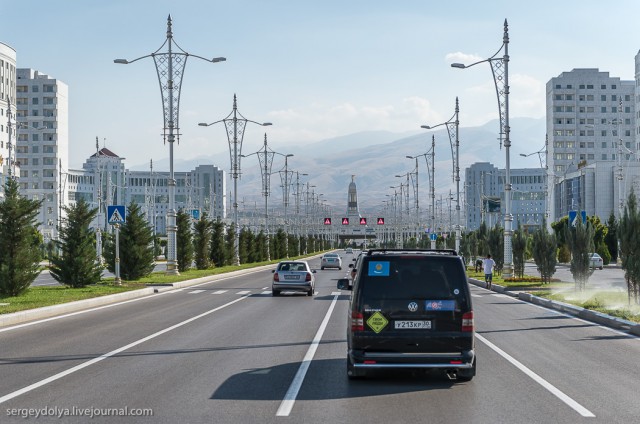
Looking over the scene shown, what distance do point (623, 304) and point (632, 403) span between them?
17.0 meters

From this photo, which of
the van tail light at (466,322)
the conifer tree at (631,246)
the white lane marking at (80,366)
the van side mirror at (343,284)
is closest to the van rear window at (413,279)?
the van tail light at (466,322)

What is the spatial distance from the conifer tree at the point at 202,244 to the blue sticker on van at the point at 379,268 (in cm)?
4919

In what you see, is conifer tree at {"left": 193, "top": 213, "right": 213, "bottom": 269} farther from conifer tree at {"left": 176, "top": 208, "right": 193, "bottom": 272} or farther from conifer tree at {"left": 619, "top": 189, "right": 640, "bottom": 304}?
conifer tree at {"left": 619, "top": 189, "right": 640, "bottom": 304}

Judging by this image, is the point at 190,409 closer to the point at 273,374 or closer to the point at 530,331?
the point at 273,374

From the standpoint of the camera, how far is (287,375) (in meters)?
13.0

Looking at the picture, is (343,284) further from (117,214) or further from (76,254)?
(76,254)

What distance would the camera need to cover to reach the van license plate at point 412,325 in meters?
12.2

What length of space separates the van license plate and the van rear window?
1.12ft

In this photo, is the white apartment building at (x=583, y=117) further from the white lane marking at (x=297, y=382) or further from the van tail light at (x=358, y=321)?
the van tail light at (x=358, y=321)

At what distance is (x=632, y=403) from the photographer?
10.9 metres

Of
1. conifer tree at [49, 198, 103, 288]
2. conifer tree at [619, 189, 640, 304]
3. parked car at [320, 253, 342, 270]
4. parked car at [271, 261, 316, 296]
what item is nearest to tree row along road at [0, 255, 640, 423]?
conifer tree at [619, 189, 640, 304]

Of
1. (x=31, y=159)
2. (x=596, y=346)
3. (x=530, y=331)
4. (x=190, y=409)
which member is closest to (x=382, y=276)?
(x=190, y=409)

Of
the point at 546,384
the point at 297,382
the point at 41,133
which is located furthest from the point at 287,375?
the point at 41,133

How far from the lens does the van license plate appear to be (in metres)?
12.2
